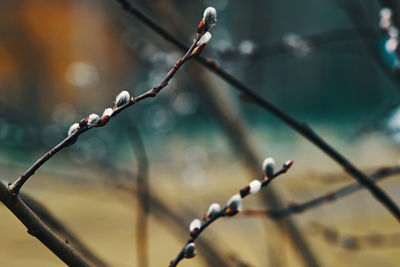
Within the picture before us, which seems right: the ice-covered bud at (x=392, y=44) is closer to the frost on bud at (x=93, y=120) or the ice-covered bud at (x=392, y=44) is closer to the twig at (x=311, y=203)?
the twig at (x=311, y=203)

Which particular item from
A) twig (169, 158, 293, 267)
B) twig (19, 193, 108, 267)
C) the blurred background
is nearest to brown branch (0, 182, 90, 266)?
twig (169, 158, 293, 267)

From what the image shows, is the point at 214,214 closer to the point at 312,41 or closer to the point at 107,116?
the point at 107,116

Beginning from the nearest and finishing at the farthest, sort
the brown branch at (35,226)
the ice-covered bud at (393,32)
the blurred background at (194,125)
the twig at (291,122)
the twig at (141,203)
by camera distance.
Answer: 1. the brown branch at (35,226)
2. the twig at (291,122)
3. the ice-covered bud at (393,32)
4. the twig at (141,203)
5. the blurred background at (194,125)

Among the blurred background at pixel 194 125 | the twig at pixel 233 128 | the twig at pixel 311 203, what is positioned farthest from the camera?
the twig at pixel 233 128

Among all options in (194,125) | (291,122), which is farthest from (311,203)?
(194,125)

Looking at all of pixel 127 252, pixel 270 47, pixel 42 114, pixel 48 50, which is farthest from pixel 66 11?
pixel 270 47

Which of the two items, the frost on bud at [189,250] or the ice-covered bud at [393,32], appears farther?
the ice-covered bud at [393,32]

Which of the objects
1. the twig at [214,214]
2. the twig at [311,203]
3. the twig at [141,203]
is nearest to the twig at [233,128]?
the twig at [141,203]

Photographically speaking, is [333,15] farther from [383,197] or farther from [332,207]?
[383,197]
